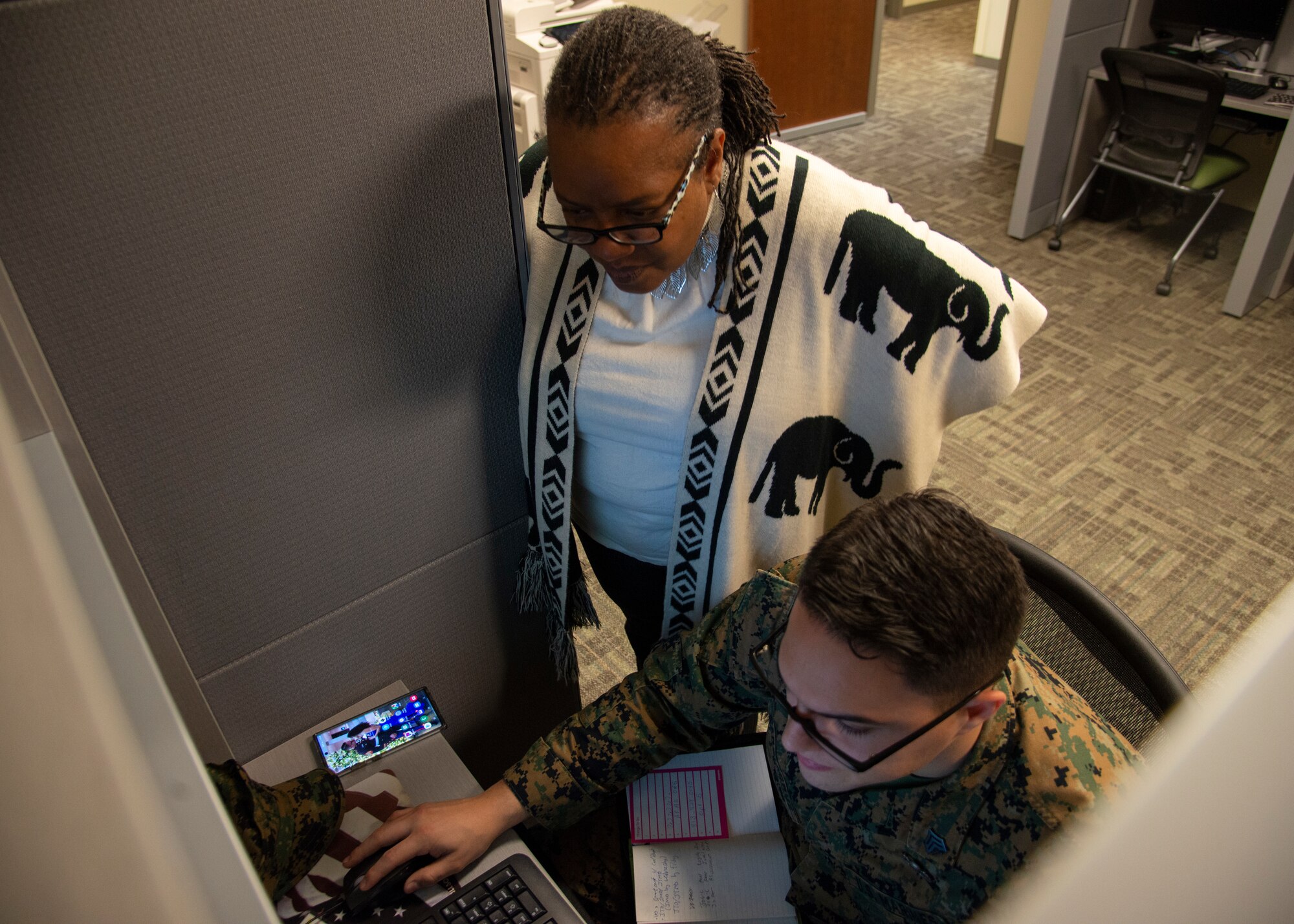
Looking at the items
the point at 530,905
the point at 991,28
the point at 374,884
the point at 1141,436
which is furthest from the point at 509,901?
the point at 991,28

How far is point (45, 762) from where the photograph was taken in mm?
159

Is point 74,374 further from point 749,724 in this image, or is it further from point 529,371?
point 749,724

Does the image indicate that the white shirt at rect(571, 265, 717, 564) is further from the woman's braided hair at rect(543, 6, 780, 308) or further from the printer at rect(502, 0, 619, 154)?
the printer at rect(502, 0, 619, 154)

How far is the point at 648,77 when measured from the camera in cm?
88

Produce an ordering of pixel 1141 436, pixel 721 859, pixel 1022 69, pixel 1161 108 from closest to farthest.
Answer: pixel 721 859
pixel 1141 436
pixel 1161 108
pixel 1022 69

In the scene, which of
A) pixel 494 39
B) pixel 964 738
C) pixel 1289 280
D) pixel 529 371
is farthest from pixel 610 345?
pixel 1289 280

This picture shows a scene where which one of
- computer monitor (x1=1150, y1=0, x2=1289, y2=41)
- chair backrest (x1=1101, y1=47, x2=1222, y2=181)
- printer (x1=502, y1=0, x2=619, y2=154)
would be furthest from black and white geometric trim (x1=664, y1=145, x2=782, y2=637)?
computer monitor (x1=1150, y1=0, x2=1289, y2=41)

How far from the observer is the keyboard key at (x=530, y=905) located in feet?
3.18

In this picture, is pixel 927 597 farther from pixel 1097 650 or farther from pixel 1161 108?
pixel 1161 108

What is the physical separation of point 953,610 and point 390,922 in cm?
68

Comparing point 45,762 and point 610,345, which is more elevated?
point 45,762

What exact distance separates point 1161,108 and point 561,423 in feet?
10.3

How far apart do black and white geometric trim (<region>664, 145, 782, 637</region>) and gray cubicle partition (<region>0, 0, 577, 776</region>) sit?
0.27m

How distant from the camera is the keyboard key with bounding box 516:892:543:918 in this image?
97 centimetres
